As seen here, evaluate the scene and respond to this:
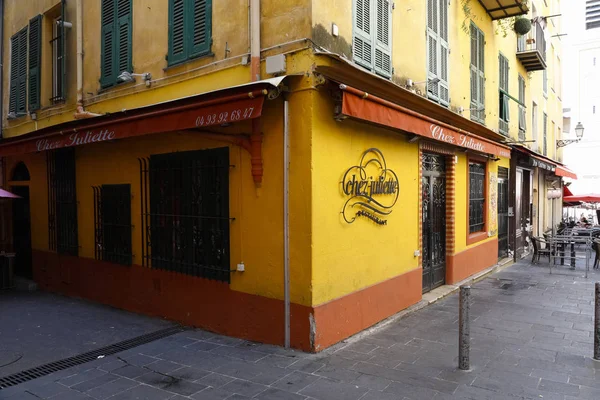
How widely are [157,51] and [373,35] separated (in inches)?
134

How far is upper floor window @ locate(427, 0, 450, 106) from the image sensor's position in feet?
27.5

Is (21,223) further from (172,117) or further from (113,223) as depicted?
(172,117)

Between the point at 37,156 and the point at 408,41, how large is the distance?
27.9ft

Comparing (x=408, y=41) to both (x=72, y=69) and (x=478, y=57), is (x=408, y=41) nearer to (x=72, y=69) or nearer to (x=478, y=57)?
(x=478, y=57)

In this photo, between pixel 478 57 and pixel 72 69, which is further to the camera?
pixel 478 57

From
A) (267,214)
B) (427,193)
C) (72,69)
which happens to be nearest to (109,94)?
(72,69)

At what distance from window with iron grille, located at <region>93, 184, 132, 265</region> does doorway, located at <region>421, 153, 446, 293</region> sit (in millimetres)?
5431

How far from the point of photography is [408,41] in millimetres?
7613

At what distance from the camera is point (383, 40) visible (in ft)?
22.4

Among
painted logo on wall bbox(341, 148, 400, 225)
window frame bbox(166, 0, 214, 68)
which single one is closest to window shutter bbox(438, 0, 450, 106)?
painted logo on wall bbox(341, 148, 400, 225)

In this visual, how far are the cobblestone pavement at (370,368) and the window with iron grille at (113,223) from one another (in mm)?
2359

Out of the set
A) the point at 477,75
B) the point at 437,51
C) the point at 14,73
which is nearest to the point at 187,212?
the point at 437,51

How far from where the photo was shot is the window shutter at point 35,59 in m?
10.1

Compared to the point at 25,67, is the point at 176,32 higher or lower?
lower
